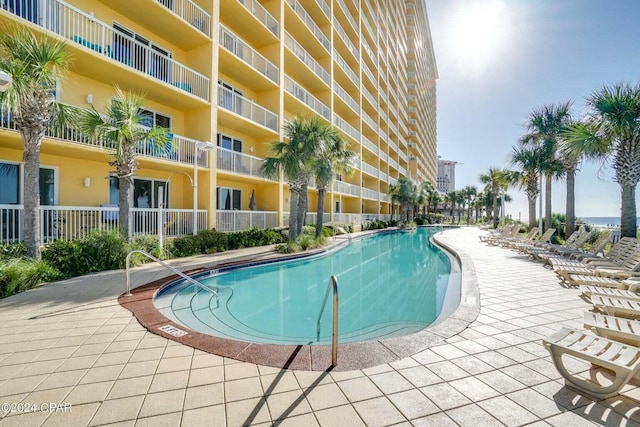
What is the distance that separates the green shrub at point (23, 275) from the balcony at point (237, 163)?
749 cm

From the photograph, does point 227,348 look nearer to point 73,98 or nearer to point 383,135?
point 73,98

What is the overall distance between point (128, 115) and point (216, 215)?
18.5 ft

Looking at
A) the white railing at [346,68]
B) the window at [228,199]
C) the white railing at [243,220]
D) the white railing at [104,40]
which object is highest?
the white railing at [346,68]

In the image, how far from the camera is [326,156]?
600 inches

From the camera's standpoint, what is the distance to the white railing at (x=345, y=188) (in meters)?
22.7

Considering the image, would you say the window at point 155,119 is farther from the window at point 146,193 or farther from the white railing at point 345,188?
the white railing at point 345,188

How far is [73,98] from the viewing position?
388 inches

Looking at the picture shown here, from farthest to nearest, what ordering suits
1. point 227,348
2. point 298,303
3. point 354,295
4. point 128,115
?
1. point 128,115
2. point 354,295
3. point 298,303
4. point 227,348

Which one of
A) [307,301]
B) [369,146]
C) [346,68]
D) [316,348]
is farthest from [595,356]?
[369,146]

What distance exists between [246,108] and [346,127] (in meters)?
12.1

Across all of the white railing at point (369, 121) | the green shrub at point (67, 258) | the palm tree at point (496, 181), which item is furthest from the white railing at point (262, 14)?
the palm tree at point (496, 181)

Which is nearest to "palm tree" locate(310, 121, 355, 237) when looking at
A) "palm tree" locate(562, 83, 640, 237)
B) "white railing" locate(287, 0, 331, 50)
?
"white railing" locate(287, 0, 331, 50)

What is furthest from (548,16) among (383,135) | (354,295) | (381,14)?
(381,14)

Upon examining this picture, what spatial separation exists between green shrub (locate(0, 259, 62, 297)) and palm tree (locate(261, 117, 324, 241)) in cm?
816
